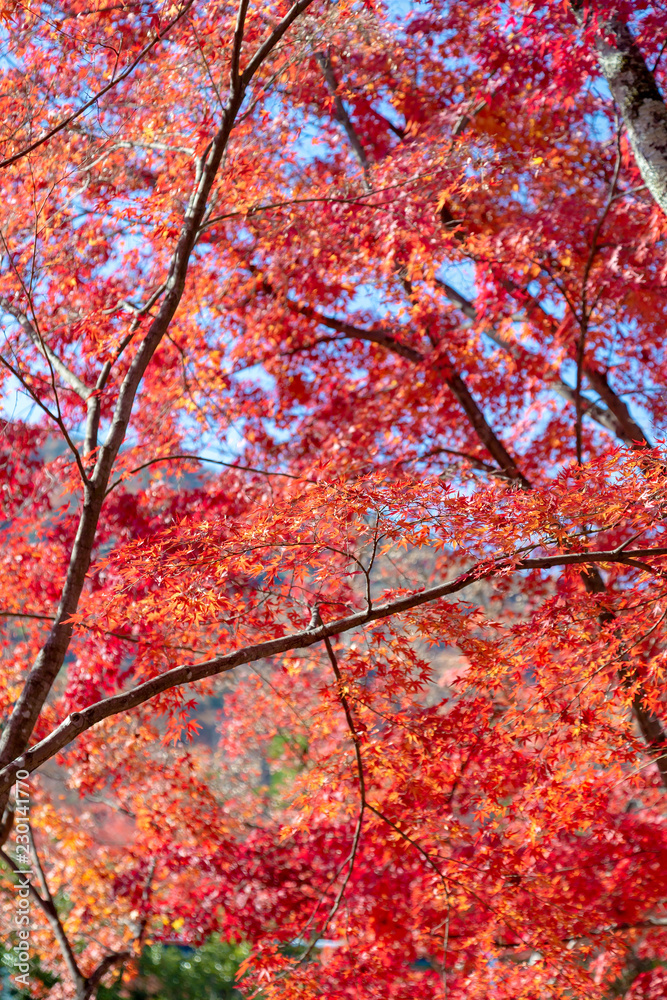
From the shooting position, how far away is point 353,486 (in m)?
3.35

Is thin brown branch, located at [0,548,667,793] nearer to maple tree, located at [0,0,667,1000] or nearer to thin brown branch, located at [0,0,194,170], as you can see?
maple tree, located at [0,0,667,1000]

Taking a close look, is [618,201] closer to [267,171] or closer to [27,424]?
[267,171]

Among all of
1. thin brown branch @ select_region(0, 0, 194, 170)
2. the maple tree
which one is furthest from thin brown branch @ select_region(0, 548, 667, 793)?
thin brown branch @ select_region(0, 0, 194, 170)

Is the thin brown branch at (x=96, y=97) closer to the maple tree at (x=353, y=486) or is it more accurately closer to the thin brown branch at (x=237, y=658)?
the maple tree at (x=353, y=486)

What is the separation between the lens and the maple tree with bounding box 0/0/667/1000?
11.9ft

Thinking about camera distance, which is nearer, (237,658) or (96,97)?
(237,658)

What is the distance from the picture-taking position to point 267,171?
18.1ft

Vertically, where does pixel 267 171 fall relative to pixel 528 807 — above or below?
above

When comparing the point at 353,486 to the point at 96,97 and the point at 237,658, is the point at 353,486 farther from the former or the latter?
the point at 96,97

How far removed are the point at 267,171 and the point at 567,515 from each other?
373cm

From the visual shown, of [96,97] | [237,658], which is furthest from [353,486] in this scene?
[96,97]

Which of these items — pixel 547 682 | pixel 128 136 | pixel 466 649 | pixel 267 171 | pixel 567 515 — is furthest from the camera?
pixel 267 171

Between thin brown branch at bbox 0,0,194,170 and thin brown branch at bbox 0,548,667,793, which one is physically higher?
thin brown branch at bbox 0,0,194,170

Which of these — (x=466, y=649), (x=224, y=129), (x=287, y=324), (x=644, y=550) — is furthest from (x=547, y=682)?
(x=287, y=324)
